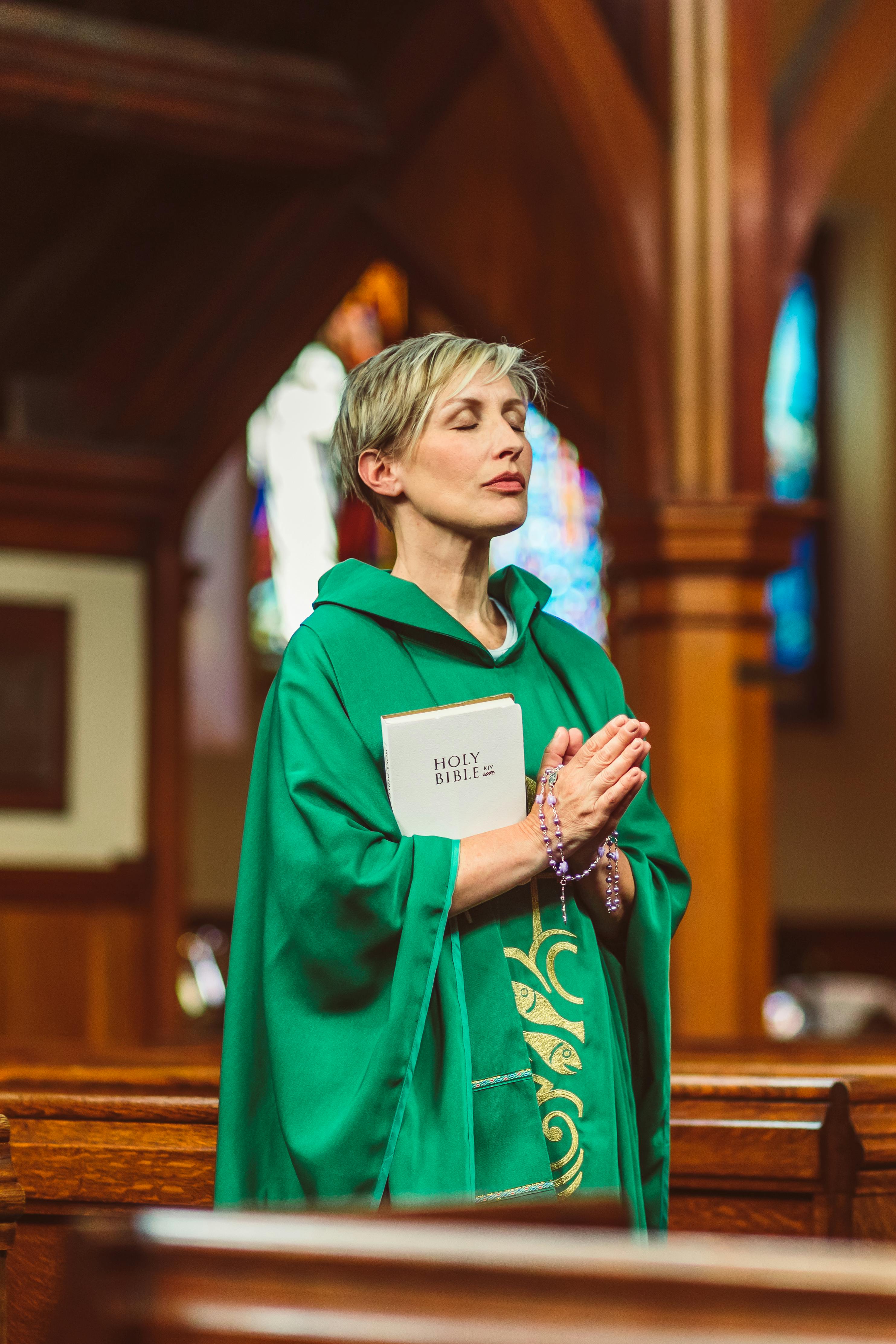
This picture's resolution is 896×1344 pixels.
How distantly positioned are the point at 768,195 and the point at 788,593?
6933 mm

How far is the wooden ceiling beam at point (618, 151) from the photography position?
448 centimetres

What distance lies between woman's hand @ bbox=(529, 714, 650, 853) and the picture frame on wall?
506 cm

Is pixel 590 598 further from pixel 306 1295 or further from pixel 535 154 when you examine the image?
pixel 306 1295

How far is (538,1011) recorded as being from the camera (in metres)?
1.87

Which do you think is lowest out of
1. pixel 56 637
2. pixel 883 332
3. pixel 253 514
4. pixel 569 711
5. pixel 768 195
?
pixel 569 711

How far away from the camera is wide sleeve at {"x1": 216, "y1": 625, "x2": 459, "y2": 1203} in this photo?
181 cm

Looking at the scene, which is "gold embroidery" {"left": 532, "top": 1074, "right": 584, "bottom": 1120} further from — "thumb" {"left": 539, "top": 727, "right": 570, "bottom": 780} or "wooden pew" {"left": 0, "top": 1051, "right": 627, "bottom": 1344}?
"wooden pew" {"left": 0, "top": 1051, "right": 627, "bottom": 1344}

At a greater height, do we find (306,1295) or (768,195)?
(768,195)

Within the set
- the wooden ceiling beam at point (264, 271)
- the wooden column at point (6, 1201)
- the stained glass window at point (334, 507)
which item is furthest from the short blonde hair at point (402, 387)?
the stained glass window at point (334, 507)

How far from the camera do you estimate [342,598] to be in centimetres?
197

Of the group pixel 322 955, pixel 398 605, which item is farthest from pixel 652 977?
pixel 398 605

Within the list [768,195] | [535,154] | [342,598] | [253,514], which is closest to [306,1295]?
[342,598]

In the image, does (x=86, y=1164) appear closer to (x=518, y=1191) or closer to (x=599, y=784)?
(x=518, y=1191)

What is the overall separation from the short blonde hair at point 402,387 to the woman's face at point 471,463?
0.04 ft
